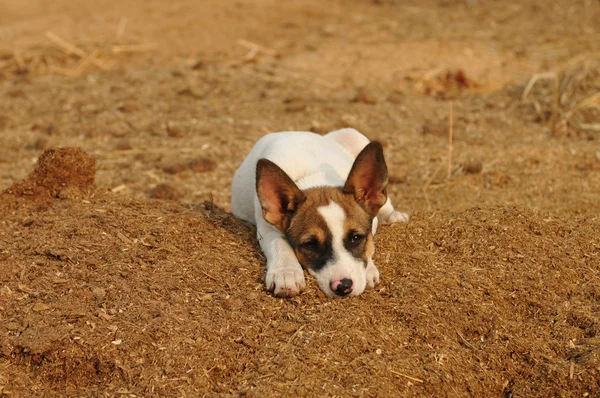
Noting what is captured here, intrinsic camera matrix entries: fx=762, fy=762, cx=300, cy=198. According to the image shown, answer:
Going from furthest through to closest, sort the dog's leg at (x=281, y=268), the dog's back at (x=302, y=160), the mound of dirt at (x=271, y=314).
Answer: the dog's back at (x=302, y=160) < the dog's leg at (x=281, y=268) < the mound of dirt at (x=271, y=314)

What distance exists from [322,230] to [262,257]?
637 mm

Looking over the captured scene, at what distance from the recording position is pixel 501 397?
460 cm

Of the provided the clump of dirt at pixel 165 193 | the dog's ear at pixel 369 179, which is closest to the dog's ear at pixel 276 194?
the dog's ear at pixel 369 179

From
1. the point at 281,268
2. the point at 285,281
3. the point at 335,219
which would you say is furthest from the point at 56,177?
the point at 335,219

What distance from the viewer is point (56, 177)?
6352mm

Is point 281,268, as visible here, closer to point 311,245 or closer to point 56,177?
point 311,245

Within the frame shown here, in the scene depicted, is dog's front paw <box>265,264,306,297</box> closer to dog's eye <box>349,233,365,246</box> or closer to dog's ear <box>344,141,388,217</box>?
dog's eye <box>349,233,365,246</box>

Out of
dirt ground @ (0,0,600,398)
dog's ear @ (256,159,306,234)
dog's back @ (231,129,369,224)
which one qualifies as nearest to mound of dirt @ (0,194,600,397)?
dirt ground @ (0,0,600,398)

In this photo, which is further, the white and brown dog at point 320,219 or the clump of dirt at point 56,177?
the clump of dirt at point 56,177

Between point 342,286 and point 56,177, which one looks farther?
point 56,177

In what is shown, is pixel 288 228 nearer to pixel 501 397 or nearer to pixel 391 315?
pixel 391 315

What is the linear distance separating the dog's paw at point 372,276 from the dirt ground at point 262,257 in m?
0.06

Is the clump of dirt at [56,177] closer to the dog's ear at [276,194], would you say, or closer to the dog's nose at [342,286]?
the dog's ear at [276,194]

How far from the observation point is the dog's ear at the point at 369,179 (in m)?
5.31
